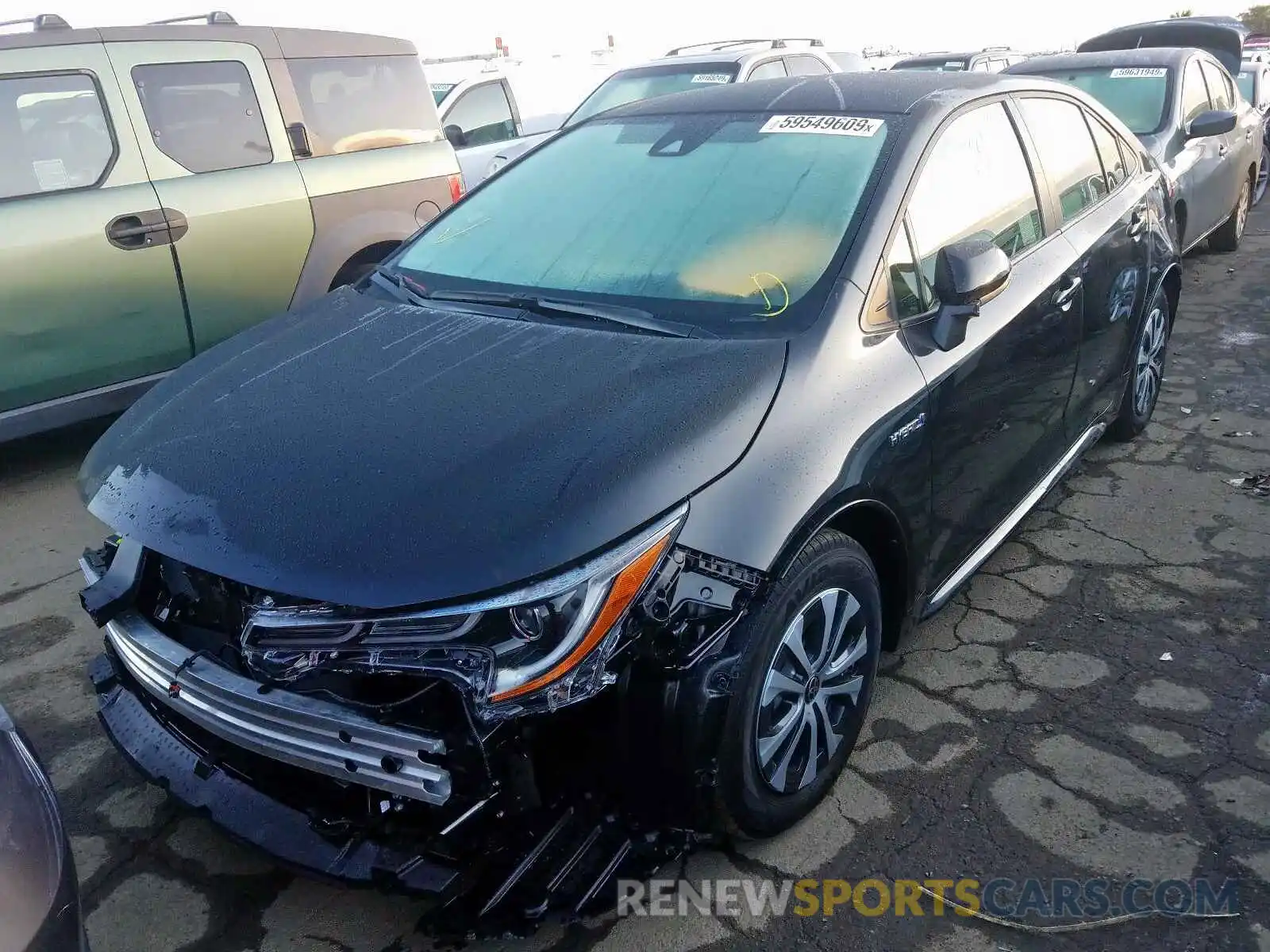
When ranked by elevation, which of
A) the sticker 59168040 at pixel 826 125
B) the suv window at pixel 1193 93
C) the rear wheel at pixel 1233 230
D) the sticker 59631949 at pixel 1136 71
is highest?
the sticker 59168040 at pixel 826 125

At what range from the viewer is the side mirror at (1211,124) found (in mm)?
5922

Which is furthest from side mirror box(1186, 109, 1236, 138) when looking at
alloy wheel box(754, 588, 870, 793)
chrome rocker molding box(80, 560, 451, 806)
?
chrome rocker molding box(80, 560, 451, 806)

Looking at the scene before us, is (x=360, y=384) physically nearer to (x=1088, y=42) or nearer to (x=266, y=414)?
(x=266, y=414)

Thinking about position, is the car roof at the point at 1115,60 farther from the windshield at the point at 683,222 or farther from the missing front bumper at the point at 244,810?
the missing front bumper at the point at 244,810

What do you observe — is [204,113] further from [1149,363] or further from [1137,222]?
[1149,363]

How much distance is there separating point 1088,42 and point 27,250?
10.4 meters

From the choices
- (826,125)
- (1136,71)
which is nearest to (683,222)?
(826,125)

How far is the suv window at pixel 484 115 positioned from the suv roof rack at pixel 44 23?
432cm

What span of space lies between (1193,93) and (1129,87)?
1.76 ft

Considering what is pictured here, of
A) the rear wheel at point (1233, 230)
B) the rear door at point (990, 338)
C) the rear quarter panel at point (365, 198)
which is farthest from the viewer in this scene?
the rear wheel at point (1233, 230)

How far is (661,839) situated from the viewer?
2.07 meters

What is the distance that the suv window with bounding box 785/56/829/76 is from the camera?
→ 8.52 metres

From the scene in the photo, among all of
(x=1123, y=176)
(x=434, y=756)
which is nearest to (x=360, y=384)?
(x=434, y=756)

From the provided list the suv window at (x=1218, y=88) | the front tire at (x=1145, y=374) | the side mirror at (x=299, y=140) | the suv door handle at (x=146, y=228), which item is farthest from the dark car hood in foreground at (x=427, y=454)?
the suv window at (x=1218, y=88)
